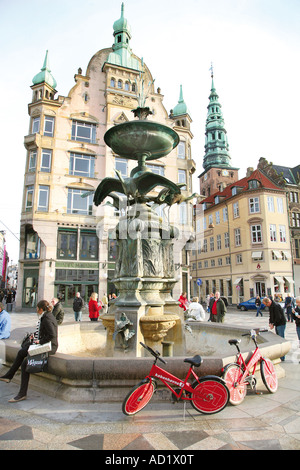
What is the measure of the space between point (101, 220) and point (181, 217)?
27.7 feet

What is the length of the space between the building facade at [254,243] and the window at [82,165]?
1688cm

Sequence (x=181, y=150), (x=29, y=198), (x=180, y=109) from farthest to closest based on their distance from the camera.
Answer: (x=180, y=109) < (x=181, y=150) < (x=29, y=198)

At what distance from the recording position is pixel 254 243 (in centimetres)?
3772

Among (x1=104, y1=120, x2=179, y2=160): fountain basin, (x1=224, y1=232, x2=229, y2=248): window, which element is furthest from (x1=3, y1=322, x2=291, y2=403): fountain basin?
(x1=224, y1=232, x2=229, y2=248): window

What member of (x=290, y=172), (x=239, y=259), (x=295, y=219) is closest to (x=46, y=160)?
(x=239, y=259)

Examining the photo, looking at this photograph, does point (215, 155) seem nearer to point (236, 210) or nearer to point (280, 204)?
point (236, 210)

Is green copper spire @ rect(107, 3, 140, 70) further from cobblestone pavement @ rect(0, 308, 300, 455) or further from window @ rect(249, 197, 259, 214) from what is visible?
cobblestone pavement @ rect(0, 308, 300, 455)

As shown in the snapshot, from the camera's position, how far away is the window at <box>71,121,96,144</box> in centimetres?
2873

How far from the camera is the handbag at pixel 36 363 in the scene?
4.22 metres

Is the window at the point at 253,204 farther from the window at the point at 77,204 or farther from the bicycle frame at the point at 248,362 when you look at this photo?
the bicycle frame at the point at 248,362

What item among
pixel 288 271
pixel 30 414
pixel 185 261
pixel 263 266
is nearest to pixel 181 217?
pixel 185 261

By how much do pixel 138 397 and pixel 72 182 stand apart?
25.7 metres

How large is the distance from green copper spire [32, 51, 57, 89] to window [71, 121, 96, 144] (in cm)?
478

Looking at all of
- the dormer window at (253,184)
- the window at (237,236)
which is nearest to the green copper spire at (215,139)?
the dormer window at (253,184)
